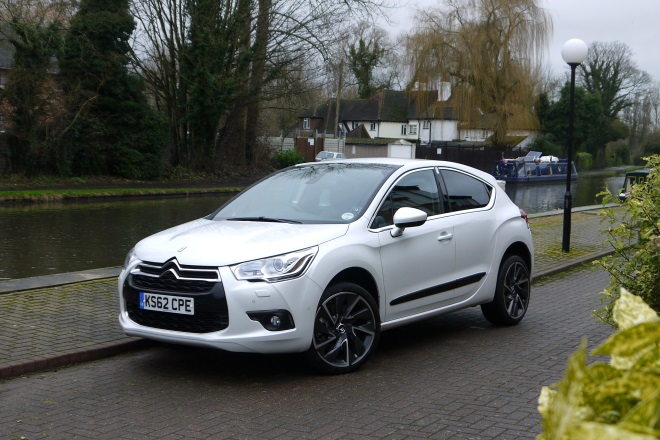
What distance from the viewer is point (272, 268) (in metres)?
6.12

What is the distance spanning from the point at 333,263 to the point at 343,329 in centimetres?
55

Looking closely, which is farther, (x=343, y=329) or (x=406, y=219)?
(x=406, y=219)

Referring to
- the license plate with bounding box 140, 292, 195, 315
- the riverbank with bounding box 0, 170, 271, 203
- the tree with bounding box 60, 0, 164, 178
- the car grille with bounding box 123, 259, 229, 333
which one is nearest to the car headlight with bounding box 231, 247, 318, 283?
the car grille with bounding box 123, 259, 229, 333

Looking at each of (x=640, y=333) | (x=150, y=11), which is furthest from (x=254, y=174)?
(x=640, y=333)

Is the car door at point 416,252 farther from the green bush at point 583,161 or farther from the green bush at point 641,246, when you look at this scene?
the green bush at point 583,161

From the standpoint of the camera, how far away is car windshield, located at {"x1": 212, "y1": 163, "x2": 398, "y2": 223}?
7156 millimetres

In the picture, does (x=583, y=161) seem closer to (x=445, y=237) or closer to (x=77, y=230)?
(x=77, y=230)

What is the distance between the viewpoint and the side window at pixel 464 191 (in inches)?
317

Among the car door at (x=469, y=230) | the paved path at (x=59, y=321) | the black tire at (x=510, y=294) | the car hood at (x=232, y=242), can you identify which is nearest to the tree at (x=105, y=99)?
the paved path at (x=59, y=321)

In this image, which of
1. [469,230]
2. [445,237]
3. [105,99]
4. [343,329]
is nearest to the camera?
[343,329]

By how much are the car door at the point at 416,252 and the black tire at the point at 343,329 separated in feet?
1.11

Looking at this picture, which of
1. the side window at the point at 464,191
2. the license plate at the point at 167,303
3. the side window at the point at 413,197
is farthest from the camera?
the side window at the point at 464,191

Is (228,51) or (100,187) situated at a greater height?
(228,51)

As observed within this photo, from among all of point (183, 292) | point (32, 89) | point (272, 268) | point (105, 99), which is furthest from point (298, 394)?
point (105, 99)
